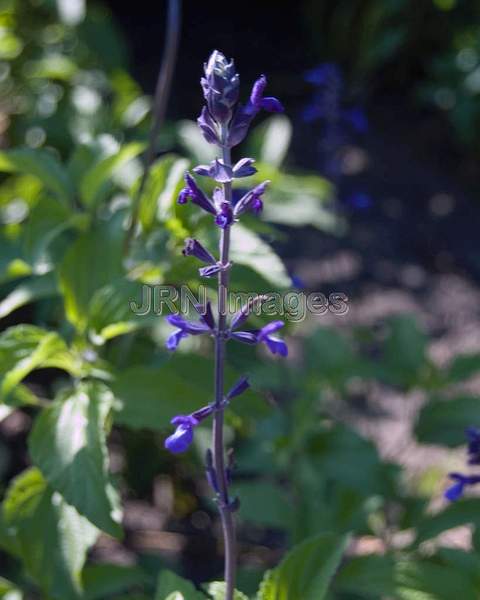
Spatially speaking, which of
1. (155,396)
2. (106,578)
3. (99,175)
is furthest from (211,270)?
(106,578)

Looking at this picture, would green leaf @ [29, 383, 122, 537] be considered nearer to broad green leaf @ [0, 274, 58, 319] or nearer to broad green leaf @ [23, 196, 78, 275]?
broad green leaf @ [0, 274, 58, 319]

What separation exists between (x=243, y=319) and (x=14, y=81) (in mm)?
2581

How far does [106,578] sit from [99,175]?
0.96m

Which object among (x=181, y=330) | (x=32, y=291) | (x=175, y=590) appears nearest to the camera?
(x=181, y=330)

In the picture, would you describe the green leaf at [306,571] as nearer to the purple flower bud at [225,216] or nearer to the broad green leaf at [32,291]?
the purple flower bud at [225,216]

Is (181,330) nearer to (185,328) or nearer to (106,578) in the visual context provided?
(185,328)

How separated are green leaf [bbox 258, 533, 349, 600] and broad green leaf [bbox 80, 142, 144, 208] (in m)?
0.95

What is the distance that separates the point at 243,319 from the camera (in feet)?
4.30

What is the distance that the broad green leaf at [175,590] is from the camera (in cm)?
146

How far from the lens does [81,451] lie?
161cm

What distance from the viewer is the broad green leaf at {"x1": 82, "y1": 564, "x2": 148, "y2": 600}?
6.61 ft

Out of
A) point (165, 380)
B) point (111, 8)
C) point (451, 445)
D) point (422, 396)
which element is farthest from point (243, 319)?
point (111, 8)

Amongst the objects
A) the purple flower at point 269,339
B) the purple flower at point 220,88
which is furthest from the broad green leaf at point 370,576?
the purple flower at point 220,88

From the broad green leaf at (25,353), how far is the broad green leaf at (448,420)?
1.16 meters
